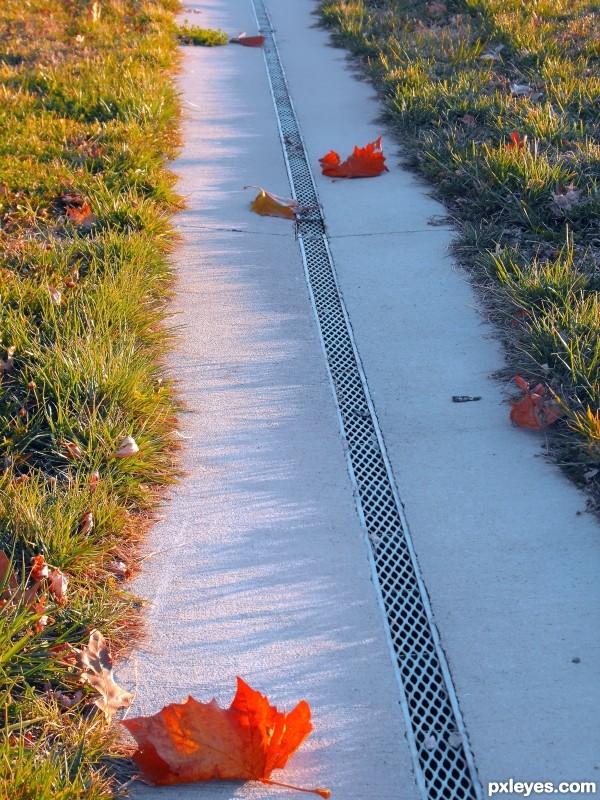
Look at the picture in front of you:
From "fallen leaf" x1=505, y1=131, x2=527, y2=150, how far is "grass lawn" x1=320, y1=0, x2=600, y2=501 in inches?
0.6

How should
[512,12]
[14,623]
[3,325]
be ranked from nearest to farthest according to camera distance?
[14,623] → [3,325] → [512,12]

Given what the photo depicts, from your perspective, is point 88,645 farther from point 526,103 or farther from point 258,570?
point 526,103

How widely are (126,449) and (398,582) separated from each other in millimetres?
1013

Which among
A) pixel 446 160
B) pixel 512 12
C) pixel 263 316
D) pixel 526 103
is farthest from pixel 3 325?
pixel 512 12

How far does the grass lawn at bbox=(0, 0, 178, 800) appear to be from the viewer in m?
1.96

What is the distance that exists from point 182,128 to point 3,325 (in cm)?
292

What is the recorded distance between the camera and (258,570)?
2.39m

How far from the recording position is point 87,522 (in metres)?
2.42

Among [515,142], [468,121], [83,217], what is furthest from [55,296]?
[468,121]

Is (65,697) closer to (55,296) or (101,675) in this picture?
(101,675)

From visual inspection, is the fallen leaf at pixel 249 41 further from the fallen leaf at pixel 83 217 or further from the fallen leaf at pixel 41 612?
the fallen leaf at pixel 41 612

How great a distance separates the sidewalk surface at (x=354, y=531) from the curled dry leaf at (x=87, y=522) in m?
0.20

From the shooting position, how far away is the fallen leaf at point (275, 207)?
4398 millimetres

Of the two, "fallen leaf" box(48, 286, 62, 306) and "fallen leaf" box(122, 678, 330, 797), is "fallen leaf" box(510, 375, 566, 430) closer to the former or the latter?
"fallen leaf" box(122, 678, 330, 797)
